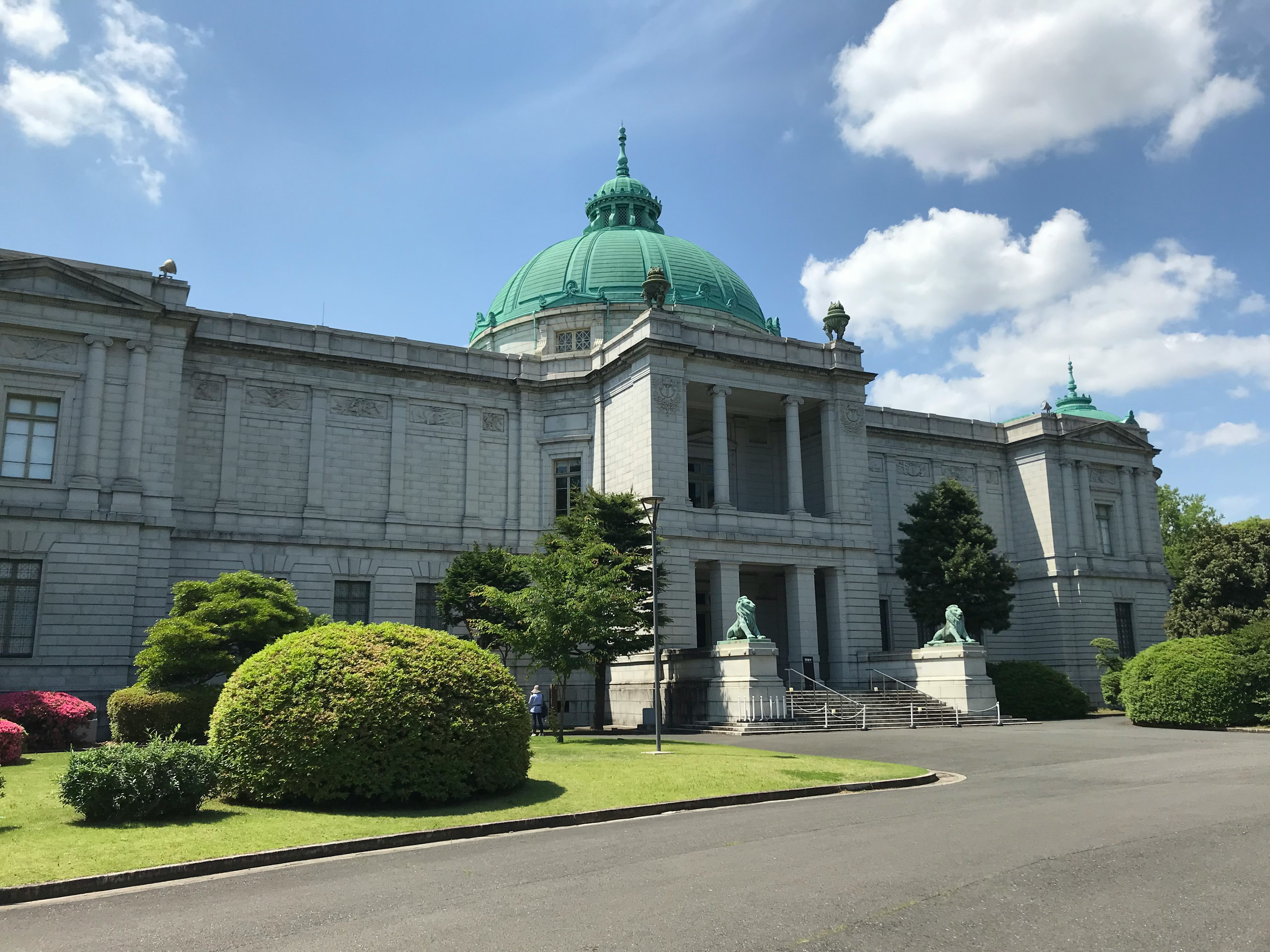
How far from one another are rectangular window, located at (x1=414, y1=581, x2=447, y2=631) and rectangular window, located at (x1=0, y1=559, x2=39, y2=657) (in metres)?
13.3

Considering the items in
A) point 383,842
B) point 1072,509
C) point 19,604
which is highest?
point 1072,509

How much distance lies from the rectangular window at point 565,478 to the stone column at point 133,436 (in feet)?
54.7

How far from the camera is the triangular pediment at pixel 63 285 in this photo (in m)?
32.9

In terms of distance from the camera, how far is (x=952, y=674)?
122 ft

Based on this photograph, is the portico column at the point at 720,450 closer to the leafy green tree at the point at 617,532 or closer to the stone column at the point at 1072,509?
the leafy green tree at the point at 617,532

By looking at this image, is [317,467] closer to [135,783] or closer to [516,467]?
[516,467]

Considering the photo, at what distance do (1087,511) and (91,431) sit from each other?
155ft

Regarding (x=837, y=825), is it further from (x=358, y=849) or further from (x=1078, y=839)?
(x=358, y=849)

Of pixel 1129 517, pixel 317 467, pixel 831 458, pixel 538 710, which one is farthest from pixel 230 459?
pixel 1129 517

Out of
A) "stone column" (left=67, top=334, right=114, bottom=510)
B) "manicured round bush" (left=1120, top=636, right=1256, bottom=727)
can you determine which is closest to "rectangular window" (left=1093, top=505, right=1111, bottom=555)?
"manicured round bush" (left=1120, top=636, right=1256, bottom=727)

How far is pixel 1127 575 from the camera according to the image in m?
53.0

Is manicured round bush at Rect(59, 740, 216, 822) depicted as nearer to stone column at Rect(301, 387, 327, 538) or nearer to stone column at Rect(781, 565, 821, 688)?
stone column at Rect(301, 387, 327, 538)

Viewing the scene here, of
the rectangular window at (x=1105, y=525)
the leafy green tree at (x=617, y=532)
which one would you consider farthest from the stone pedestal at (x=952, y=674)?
the rectangular window at (x=1105, y=525)

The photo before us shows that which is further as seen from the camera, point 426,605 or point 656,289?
point 656,289
